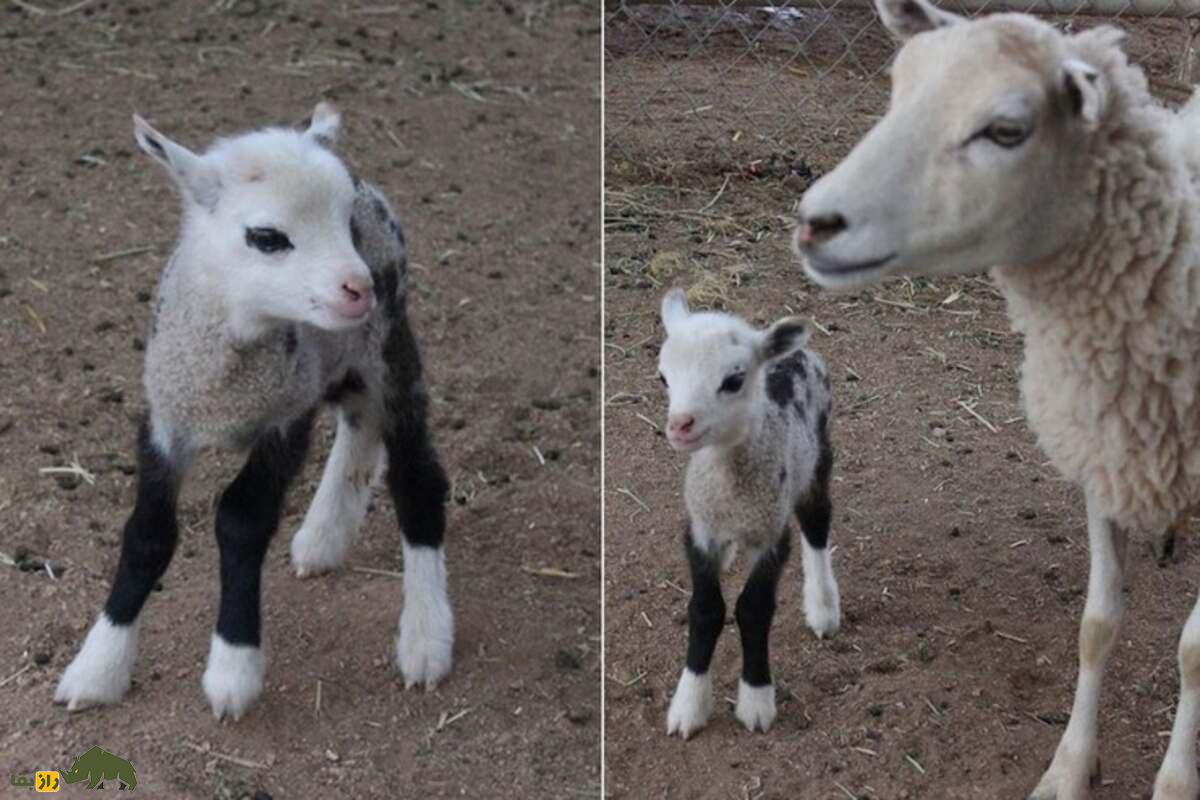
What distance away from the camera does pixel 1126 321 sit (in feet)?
9.29

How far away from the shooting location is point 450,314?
18.0 feet

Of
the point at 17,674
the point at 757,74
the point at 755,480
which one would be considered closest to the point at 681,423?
the point at 755,480

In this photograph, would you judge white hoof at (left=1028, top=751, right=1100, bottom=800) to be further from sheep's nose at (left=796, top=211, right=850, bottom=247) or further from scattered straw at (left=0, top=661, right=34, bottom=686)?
scattered straw at (left=0, top=661, right=34, bottom=686)

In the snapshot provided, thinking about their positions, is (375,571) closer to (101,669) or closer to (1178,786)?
(101,669)

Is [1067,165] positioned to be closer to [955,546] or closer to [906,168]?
[906,168]

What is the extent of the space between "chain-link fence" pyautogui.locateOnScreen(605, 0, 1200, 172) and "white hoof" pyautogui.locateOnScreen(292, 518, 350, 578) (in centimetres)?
262

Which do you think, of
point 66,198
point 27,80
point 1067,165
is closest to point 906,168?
point 1067,165

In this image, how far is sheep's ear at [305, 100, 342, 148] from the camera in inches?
137

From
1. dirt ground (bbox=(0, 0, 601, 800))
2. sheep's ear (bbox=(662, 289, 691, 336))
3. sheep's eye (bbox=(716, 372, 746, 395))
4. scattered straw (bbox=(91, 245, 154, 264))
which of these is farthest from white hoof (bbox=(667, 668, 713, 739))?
scattered straw (bbox=(91, 245, 154, 264))

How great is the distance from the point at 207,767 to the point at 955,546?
1929 millimetres

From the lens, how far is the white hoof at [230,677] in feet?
11.2

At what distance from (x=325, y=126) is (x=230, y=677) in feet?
3.90

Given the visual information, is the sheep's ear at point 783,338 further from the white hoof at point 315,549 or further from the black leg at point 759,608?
the white hoof at point 315,549

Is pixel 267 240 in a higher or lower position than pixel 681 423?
higher
